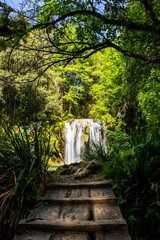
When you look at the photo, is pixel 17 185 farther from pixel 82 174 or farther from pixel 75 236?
pixel 82 174

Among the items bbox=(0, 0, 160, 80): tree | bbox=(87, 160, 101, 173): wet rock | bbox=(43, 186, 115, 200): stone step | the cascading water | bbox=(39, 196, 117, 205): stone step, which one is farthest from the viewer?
the cascading water

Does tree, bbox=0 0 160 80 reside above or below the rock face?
above

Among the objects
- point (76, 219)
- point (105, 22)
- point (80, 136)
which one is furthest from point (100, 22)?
point (80, 136)

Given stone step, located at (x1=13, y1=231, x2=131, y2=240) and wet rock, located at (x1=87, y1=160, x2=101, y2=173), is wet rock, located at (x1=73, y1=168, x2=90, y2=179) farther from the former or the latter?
stone step, located at (x1=13, y1=231, x2=131, y2=240)

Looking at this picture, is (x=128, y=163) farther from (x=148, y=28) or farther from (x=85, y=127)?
(x=85, y=127)

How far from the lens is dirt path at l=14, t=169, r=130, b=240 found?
4.11 feet

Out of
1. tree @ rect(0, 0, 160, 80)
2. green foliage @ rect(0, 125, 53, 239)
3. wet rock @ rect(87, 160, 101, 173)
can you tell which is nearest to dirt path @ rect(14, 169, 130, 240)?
green foliage @ rect(0, 125, 53, 239)

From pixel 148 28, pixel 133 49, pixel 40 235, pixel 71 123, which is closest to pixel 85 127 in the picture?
pixel 71 123

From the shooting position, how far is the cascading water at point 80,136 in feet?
37.5

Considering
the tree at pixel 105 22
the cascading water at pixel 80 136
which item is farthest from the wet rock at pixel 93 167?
the cascading water at pixel 80 136

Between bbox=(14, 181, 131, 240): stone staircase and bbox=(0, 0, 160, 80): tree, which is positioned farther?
bbox=(0, 0, 160, 80): tree

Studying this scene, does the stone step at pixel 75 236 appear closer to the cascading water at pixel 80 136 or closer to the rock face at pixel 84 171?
the rock face at pixel 84 171

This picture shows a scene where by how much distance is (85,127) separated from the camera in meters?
12.0

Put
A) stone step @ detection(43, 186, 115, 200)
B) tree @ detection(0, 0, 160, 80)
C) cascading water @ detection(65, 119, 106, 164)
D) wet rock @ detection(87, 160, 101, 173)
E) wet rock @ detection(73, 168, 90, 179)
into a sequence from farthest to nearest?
1. cascading water @ detection(65, 119, 106, 164)
2. wet rock @ detection(87, 160, 101, 173)
3. wet rock @ detection(73, 168, 90, 179)
4. tree @ detection(0, 0, 160, 80)
5. stone step @ detection(43, 186, 115, 200)
